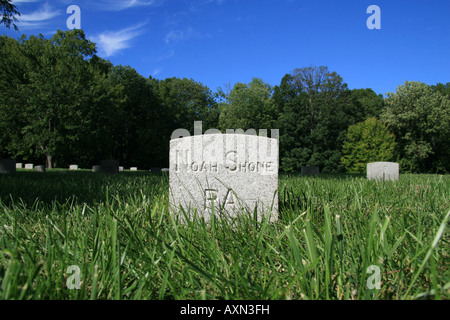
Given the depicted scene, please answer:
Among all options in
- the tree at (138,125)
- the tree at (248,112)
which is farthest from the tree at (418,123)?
the tree at (138,125)

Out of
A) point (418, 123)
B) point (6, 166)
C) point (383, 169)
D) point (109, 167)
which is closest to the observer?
point (383, 169)

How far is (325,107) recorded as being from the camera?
3216cm

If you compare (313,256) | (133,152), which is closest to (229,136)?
(313,256)

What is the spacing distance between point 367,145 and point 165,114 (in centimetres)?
2457

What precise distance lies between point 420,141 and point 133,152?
3482cm

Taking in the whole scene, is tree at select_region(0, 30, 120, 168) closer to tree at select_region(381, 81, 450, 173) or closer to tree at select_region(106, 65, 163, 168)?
tree at select_region(106, 65, 163, 168)

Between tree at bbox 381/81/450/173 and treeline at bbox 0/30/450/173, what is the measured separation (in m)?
0.12

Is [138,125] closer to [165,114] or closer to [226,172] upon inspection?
[165,114]

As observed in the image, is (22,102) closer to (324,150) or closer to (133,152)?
(133,152)

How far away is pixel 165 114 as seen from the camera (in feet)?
119

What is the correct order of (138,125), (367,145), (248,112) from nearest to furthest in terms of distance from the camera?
(367,145) < (248,112) < (138,125)

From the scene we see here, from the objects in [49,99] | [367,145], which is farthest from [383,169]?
[49,99]

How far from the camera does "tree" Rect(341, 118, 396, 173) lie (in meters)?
30.0

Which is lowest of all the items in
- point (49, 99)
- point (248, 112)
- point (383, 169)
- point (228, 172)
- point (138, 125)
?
point (383, 169)
